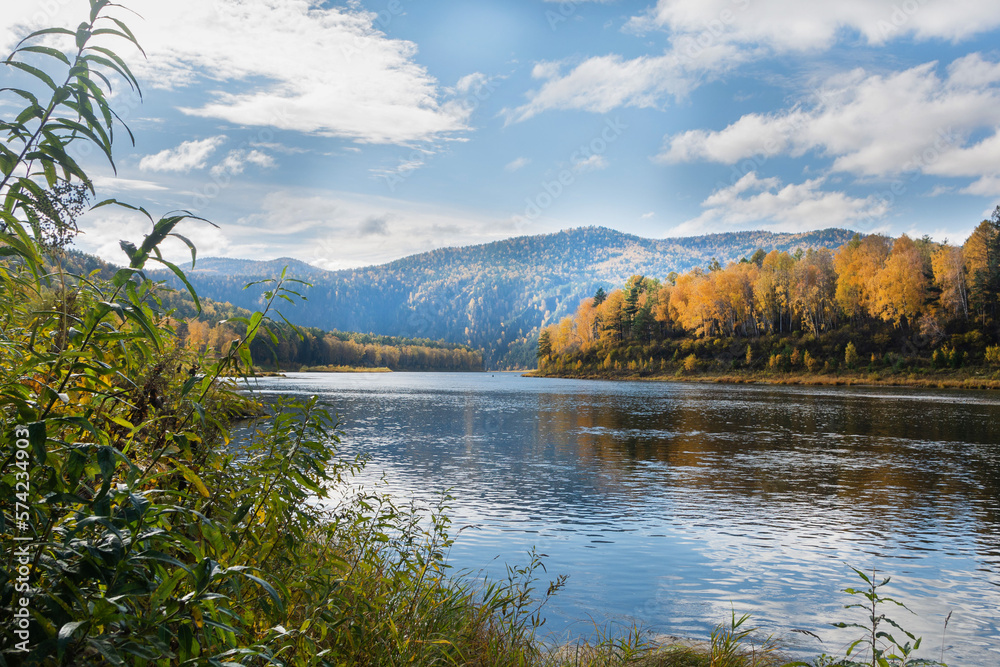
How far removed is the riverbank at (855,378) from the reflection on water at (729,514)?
1782 inches

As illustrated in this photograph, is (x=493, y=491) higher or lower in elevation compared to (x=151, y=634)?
lower

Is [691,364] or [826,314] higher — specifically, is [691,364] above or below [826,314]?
below

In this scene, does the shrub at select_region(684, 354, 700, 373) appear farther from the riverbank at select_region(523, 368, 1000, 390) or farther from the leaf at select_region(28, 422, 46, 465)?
the leaf at select_region(28, 422, 46, 465)

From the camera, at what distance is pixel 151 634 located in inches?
76.7

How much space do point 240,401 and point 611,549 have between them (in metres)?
9.73

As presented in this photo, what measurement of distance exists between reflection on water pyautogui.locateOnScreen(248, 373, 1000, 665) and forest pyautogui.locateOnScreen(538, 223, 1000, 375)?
56574 millimetres

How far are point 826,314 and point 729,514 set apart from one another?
92.0m

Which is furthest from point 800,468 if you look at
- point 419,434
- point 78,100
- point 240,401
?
point 78,100

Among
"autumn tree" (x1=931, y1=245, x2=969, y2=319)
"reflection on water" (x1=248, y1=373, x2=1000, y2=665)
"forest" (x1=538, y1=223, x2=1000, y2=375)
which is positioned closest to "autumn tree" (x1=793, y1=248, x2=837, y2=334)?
"forest" (x1=538, y1=223, x2=1000, y2=375)

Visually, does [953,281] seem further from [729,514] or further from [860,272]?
[729,514]

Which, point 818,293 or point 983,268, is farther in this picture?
point 818,293

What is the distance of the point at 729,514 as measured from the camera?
47.2ft

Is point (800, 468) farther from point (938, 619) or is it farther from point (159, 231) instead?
point (159, 231)

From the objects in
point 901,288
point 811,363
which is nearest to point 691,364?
point 811,363
